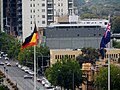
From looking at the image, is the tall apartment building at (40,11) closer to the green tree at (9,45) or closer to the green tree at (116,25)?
the green tree at (9,45)

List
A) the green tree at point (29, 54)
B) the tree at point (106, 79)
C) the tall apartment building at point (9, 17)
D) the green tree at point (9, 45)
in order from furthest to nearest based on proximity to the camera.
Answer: the tall apartment building at point (9, 17)
the green tree at point (9, 45)
the green tree at point (29, 54)
the tree at point (106, 79)

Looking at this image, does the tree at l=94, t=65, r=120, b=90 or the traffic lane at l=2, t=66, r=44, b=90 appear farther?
the traffic lane at l=2, t=66, r=44, b=90

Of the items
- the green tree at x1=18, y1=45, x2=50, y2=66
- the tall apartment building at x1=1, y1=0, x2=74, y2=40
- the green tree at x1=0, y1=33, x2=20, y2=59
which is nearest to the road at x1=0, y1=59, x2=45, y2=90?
the green tree at x1=18, y1=45, x2=50, y2=66

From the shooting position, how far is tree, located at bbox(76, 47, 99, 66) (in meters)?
76.0

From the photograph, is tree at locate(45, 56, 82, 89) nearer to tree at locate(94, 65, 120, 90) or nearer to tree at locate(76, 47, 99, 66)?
tree at locate(94, 65, 120, 90)

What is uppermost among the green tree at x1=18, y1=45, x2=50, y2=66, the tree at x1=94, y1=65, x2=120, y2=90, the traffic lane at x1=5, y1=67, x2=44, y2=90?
the tree at x1=94, y1=65, x2=120, y2=90

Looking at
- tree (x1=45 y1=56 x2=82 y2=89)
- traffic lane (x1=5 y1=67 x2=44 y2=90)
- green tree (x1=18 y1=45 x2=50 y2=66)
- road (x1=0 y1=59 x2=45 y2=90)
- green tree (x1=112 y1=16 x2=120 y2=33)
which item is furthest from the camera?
green tree (x1=112 y1=16 x2=120 y2=33)

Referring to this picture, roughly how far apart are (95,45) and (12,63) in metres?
11.4

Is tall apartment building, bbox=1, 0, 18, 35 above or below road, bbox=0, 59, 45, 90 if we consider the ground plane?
above

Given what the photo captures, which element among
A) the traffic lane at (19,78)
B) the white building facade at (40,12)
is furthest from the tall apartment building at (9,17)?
the traffic lane at (19,78)

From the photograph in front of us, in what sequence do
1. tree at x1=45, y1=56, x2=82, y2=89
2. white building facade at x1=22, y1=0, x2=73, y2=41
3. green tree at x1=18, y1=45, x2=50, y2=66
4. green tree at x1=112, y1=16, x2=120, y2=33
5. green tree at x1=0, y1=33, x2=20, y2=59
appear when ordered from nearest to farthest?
tree at x1=45, y1=56, x2=82, y2=89
green tree at x1=18, y1=45, x2=50, y2=66
green tree at x1=0, y1=33, x2=20, y2=59
white building facade at x1=22, y1=0, x2=73, y2=41
green tree at x1=112, y1=16, x2=120, y2=33

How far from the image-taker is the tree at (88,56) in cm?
7601

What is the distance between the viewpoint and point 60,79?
62438 mm

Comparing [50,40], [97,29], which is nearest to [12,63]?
[50,40]
